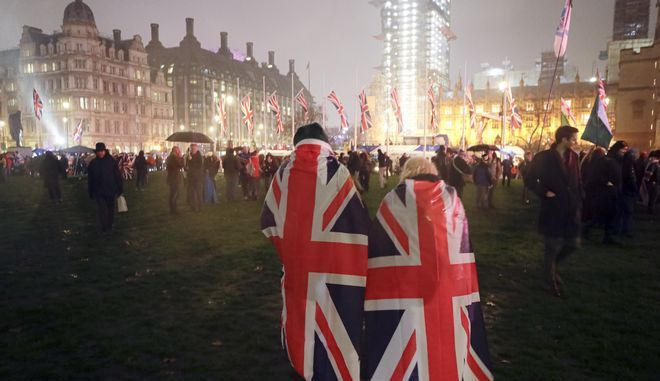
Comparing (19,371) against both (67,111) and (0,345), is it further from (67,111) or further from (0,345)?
(67,111)

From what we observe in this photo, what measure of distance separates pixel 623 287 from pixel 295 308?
5.50 m

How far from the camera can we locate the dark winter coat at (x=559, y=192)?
6012mm

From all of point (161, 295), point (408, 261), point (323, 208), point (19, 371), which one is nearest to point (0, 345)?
point (19, 371)

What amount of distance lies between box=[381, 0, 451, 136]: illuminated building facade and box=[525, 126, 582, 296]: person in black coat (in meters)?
90.8

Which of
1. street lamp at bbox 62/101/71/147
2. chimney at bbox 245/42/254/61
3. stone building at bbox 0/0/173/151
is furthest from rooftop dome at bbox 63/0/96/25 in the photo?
chimney at bbox 245/42/254/61

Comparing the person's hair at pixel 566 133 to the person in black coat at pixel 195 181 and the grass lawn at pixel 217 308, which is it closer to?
the grass lawn at pixel 217 308

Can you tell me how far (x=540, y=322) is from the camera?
546 cm

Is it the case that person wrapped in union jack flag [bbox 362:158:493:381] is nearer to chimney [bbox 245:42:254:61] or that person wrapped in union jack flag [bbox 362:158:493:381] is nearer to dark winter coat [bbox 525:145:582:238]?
dark winter coat [bbox 525:145:582:238]

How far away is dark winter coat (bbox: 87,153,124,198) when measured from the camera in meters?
10.3

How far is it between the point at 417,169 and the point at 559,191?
3305mm

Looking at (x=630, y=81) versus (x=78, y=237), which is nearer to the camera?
(x=78, y=237)

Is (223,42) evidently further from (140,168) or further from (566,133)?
(566,133)

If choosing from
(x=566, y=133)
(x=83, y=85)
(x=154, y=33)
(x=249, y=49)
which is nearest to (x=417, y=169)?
(x=566, y=133)

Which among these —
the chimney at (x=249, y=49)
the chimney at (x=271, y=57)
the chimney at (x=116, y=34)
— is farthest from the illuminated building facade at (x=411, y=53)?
the chimney at (x=116, y=34)
